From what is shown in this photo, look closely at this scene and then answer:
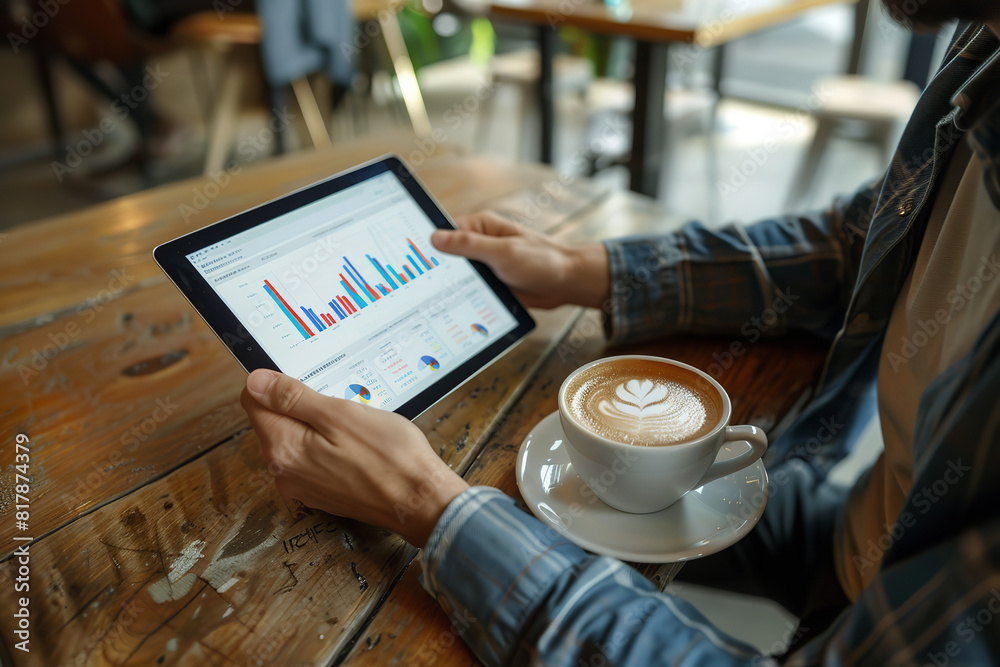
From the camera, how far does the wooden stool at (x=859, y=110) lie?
7.45ft

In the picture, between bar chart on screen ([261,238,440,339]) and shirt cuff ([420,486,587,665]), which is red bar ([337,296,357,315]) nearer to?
bar chart on screen ([261,238,440,339])

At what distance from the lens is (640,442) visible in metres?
0.49

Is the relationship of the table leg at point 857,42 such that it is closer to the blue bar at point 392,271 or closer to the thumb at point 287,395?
the blue bar at point 392,271

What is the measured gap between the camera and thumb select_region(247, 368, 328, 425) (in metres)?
0.52

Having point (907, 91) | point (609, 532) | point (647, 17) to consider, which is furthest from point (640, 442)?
point (907, 91)

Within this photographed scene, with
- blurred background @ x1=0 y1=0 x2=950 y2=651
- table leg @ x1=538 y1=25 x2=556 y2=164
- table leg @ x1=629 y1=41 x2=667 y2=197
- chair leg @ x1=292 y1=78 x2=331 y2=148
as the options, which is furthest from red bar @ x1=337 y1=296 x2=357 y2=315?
chair leg @ x1=292 y1=78 x2=331 y2=148

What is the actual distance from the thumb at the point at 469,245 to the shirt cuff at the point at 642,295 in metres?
0.14

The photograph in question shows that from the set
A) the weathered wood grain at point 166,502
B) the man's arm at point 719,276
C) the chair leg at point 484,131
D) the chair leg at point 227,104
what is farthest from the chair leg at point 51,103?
the man's arm at point 719,276

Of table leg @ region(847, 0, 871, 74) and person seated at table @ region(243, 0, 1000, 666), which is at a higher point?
person seated at table @ region(243, 0, 1000, 666)

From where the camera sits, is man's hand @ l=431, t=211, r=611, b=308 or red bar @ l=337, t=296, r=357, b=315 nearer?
red bar @ l=337, t=296, r=357, b=315

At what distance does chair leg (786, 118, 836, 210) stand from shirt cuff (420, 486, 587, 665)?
2.42 metres

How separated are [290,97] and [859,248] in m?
→ 3.09

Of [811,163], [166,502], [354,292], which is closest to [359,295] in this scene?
[354,292]
